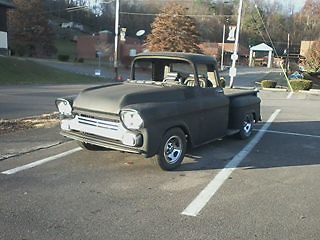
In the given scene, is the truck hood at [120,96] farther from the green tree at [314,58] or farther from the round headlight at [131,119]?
the green tree at [314,58]

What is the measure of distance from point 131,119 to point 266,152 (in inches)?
128

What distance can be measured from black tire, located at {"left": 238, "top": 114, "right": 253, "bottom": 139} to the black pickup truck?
68 cm

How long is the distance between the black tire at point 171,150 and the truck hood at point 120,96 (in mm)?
536

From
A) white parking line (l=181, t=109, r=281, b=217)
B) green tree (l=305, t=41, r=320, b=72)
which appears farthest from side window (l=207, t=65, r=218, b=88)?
green tree (l=305, t=41, r=320, b=72)

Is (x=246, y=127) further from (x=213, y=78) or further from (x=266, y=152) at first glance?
(x=213, y=78)

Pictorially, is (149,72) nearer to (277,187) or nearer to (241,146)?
(241,146)

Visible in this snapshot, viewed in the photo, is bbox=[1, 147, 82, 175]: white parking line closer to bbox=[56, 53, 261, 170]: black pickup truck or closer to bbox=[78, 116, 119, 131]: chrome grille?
bbox=[56, 53, 261, 170]: black pickup truck

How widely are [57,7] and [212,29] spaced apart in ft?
132

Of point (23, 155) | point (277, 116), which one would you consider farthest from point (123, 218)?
point (277, 116)

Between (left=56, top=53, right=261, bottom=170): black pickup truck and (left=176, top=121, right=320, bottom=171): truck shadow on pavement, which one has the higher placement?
(left=56, top=53, right=261, bottom=170): black pickup truck

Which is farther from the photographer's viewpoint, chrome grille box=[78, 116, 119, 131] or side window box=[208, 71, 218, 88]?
side window box=[208, 71, 218, 88]

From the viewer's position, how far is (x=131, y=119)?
584 centimetres

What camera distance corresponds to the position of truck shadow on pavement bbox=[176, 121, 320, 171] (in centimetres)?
696

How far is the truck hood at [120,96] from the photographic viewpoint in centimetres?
609
